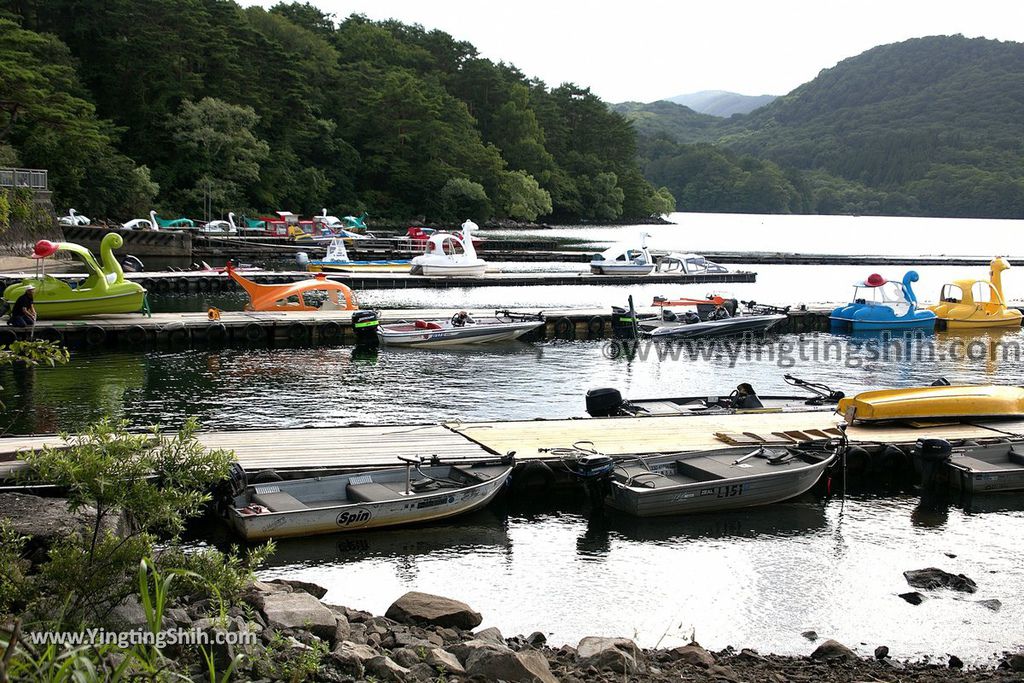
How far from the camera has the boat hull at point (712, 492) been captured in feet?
50.1

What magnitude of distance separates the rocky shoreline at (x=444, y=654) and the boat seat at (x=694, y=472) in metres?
5.15

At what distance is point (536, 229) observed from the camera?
124 meters

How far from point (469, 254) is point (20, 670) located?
49732 millimetres

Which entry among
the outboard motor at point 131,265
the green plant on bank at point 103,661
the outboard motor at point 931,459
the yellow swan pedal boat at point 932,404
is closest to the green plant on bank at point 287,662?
the green plant on bank at point 103,661

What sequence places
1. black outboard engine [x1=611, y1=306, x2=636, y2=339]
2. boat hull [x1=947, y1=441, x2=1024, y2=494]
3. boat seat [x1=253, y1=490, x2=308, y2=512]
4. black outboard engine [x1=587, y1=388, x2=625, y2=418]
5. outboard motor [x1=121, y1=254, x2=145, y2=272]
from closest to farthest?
boat seat [x1=253, y1=490, x2=308, y2=512], boat hull [x1=947, y1=441, x2=1024, y2=494], black outboard engine [x1=587, y1=388, x2=625, y2=418], black outboard engine [x1=611, y1=306, x2=636, y2=339], outboard motor [x1=121, y1=254, x2=145, y2=272]

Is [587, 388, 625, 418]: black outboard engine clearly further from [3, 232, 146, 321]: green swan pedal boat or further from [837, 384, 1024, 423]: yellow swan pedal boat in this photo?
[3, 232, 146, 321]: green swan pedal boat

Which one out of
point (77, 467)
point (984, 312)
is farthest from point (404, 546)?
point (984, 312)

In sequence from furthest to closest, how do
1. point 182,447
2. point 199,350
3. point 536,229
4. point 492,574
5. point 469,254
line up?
point 536,229 < point 469,254 < point 199,350 < point 492,574 < point 182,447

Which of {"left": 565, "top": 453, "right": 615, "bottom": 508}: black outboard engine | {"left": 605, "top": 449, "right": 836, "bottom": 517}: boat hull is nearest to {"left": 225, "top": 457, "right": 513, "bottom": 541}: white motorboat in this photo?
{"left": 565, "top": 453, "right": 615, "bottom": 508}: black outboard engine

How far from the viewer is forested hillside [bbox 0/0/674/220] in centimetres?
7088

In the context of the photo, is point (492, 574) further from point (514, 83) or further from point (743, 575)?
point (514, 83)

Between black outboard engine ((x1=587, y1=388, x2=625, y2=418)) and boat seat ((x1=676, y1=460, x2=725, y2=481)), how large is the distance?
3.90m

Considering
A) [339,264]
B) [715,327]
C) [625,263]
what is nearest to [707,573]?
[715,327]

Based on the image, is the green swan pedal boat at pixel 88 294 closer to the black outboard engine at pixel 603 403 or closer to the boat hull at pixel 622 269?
the black outboard engine at pixel 603 403
